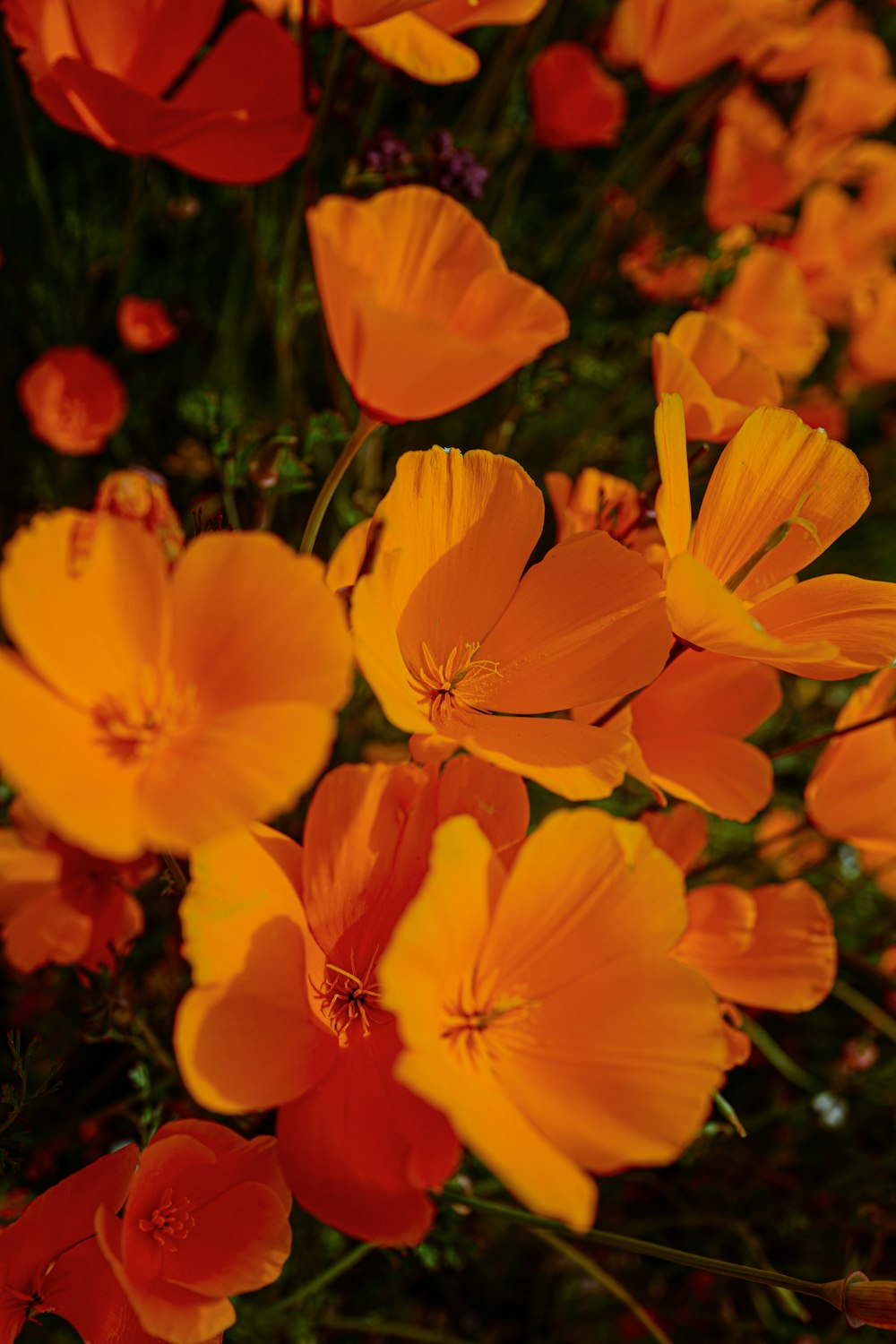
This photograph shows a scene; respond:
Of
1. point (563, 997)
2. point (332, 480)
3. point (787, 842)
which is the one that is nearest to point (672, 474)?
point (332, 480)

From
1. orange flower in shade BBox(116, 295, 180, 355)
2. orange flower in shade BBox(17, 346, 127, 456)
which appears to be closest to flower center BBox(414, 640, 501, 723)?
orange flower in shade BBox(17, 346, 127, 456)

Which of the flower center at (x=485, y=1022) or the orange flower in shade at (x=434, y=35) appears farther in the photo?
the orange flower in shade at (x=434, y=35)

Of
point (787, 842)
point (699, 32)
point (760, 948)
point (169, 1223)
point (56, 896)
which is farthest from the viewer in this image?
point (787, 842)

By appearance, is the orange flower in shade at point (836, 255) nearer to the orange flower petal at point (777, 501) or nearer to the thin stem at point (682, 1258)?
the orange flower petal at point (777, 501)

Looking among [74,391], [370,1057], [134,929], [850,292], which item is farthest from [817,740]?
[850,292]

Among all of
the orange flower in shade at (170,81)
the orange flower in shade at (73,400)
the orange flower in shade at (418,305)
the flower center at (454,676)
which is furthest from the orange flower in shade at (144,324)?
the flower center at (454,676)

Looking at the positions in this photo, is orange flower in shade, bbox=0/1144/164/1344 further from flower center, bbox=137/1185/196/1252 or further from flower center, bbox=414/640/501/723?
flower center, bbox=414/640/501/723

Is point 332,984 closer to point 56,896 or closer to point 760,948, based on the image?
point 56,896
